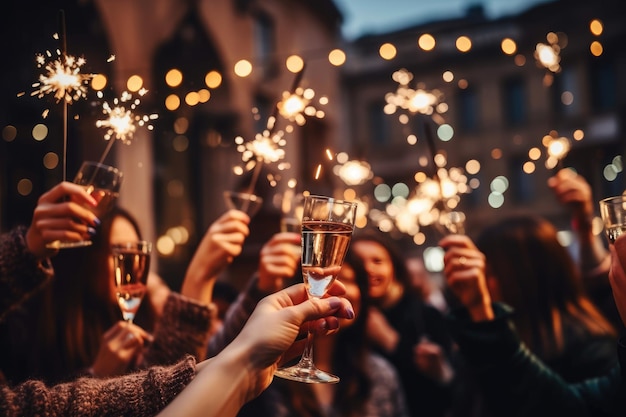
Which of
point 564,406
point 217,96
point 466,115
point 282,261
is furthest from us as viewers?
point 466,115

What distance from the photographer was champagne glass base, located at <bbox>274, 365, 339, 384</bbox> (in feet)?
4.68

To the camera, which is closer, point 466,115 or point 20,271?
point 20,271

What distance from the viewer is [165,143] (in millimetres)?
9328

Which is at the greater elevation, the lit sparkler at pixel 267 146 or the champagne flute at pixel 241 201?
the lit sparkler at pixel 267 146

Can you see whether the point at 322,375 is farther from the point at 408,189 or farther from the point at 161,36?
the point at 408,189

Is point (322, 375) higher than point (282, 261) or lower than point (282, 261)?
lower

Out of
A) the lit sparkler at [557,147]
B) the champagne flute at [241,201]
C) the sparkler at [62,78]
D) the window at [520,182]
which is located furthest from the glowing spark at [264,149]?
the window at [520,182]

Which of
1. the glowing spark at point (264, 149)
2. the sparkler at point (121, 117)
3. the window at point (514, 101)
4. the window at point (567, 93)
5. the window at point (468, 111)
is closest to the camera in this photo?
the sparkler at point (121, 117)

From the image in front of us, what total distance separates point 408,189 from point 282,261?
22.9 meters

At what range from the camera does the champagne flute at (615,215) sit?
1685 millimetres

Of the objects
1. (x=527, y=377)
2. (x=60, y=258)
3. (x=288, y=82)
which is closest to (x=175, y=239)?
(x=288, y=82)

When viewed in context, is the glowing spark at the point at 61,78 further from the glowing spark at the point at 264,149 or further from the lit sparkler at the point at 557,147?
the lit sparkler at the point at 557,147

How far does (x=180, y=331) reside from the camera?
213cm

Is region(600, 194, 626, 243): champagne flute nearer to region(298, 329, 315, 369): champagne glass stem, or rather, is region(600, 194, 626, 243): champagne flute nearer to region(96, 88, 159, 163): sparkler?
region(298, 329, 315, 369): champagne glass stem
